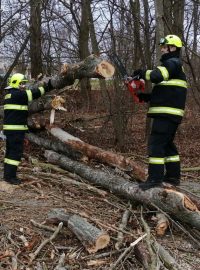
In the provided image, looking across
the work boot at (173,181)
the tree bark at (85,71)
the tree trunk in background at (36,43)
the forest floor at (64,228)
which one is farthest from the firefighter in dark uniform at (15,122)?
→ the tree trunk in background at (36,43)

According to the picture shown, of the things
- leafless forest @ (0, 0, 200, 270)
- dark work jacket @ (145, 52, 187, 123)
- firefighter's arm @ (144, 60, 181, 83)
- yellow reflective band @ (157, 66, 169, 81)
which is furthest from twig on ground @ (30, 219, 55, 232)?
yellow reflective band @ (157, 66, 169, 81)

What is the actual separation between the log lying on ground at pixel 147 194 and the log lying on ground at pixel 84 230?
41.7 inches

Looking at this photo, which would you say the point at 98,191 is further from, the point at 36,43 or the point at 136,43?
the point at 36,43

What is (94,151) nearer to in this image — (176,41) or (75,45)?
(176,41)

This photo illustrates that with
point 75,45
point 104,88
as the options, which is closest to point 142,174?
point 104,88

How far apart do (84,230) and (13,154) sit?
2680 mm

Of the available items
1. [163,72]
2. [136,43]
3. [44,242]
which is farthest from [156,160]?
[136,43]

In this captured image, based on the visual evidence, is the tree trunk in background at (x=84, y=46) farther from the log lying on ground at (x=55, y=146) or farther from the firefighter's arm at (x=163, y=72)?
the firefighter's arm at (x=163, y=72)

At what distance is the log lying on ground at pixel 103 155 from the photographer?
6.73 m

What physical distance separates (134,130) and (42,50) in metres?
6.01

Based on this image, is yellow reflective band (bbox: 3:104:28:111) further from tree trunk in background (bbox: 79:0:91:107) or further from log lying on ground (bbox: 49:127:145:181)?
tree trunk in background (bbox: 79:0:91:107)

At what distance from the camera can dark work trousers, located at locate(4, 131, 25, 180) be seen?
6887 millimetres

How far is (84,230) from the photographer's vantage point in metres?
4.71

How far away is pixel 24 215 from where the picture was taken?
17.6 ft
